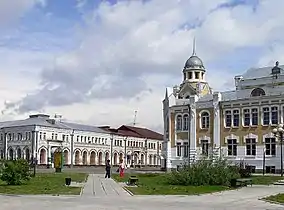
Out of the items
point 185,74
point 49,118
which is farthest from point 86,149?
point 185,74

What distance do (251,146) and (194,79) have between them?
18549 millimetres

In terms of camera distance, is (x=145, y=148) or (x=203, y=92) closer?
(x=203, y=92)

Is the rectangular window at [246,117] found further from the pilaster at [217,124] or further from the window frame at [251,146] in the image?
the pilaster at [217,124]

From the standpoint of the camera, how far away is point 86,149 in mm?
112500

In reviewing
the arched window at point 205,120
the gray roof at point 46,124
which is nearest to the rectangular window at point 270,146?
the arched window at point 205,120

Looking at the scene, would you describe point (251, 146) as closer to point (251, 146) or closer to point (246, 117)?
point (251, 146)

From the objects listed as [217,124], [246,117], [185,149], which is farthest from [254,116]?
[185,149]

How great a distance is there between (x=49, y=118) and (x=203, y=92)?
163ft

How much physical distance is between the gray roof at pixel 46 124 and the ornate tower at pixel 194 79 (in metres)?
38.7

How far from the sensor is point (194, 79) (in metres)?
77.1

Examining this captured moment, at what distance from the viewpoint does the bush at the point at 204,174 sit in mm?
30780

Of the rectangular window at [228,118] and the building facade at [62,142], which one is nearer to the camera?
the rectangular window at [228,118]

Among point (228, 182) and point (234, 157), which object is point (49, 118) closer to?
point (234, 157)

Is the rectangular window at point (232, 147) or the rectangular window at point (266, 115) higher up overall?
the rectangular window at point (266, 115)
